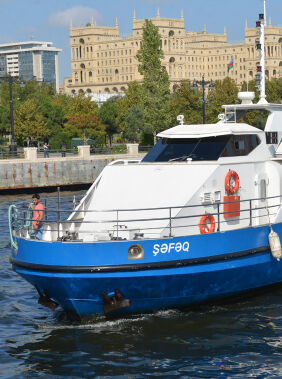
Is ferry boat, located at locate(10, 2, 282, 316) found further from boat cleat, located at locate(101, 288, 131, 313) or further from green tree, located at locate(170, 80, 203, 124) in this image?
green tree, located at locate(170, 80, 203, 124)

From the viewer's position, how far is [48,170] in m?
49.8

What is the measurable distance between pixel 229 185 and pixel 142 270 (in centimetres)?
349

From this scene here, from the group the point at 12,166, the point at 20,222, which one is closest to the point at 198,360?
the point at 20,222

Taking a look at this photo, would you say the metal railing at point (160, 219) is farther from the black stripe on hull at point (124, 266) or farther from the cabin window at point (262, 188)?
the black stripe on hull at point (124, 266)

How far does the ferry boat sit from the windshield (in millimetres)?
25

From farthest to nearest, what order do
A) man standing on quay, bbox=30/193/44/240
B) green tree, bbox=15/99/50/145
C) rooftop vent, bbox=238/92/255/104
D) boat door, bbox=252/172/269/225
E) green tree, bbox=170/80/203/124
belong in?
1. green tree, bbox=15/99/50/145
2. green tree, bbox=170/80/203/124
3. rooftop vent, bbox=238/92/255/104
4. boat door, bbox=252/172/269/225
5. man standing on quay, bbox=30/193/44/240

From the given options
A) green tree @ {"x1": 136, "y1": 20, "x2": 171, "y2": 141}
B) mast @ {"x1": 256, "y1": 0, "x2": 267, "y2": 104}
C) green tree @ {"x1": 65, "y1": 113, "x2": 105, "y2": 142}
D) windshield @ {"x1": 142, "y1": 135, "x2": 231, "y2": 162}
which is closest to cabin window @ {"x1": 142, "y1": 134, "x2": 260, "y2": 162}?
windshield @ {"x1": 142, "y1": 135, "x2": 231, "y2": 162}

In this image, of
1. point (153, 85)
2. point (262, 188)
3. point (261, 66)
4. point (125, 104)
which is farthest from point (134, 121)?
point (262, 188)

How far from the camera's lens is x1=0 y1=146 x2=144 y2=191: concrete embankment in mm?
48156

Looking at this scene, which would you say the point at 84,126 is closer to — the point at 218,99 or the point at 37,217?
the point at 218,99

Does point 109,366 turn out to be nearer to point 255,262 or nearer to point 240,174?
point 255,262

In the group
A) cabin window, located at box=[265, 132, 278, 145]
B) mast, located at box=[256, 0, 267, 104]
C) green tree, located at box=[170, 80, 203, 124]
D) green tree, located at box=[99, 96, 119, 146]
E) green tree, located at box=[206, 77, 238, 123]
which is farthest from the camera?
green tree, located at box=[99, 96, 119, 146]

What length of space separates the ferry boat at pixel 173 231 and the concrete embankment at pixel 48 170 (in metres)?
28.3

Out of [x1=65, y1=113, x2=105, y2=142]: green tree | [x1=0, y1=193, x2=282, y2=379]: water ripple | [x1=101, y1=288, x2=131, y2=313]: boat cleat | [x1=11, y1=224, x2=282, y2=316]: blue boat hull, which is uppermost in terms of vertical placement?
[x1=65, y1=113, x2=105, y2=142]: green tree
